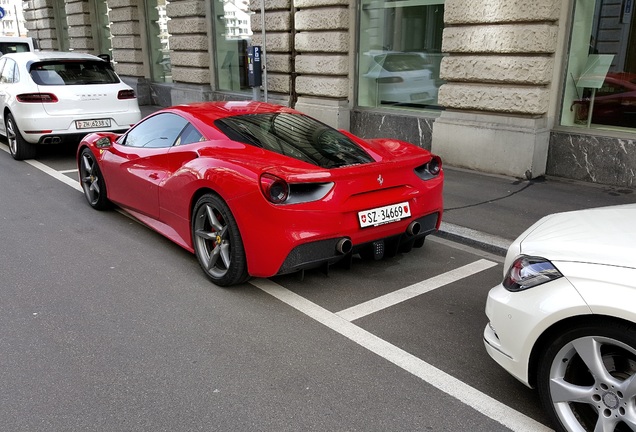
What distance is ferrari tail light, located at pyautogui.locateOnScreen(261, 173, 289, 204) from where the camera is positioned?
3912 millimetres

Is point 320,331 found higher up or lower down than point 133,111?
lower down

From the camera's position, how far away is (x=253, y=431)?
9.00 ft

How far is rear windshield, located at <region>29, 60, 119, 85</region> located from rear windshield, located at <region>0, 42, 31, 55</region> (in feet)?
24.6

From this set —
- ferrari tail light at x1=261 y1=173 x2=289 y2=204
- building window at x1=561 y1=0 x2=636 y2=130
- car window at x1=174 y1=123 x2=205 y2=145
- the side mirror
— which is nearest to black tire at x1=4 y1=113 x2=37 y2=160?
the side mirror

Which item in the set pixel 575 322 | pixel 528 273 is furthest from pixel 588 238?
pixel 575 322

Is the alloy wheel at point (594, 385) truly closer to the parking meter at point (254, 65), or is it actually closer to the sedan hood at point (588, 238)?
the sedan hood at point (588, 238)

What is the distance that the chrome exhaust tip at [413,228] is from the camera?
14.6 feet

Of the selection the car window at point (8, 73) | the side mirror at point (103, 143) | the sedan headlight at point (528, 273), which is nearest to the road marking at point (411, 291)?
the sedan headlight at point (528, 273)

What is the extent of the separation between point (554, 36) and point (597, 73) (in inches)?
35.2

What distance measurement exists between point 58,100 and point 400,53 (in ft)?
19.0

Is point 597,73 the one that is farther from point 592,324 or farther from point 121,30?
point 121,30

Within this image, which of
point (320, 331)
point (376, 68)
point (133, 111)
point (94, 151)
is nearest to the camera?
point (320, 331)

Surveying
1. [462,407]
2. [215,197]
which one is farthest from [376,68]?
[462,407]

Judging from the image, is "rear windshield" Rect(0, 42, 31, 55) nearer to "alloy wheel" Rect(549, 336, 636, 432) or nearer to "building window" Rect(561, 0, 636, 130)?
"building window" Rect(561, 0, 636, 130)
